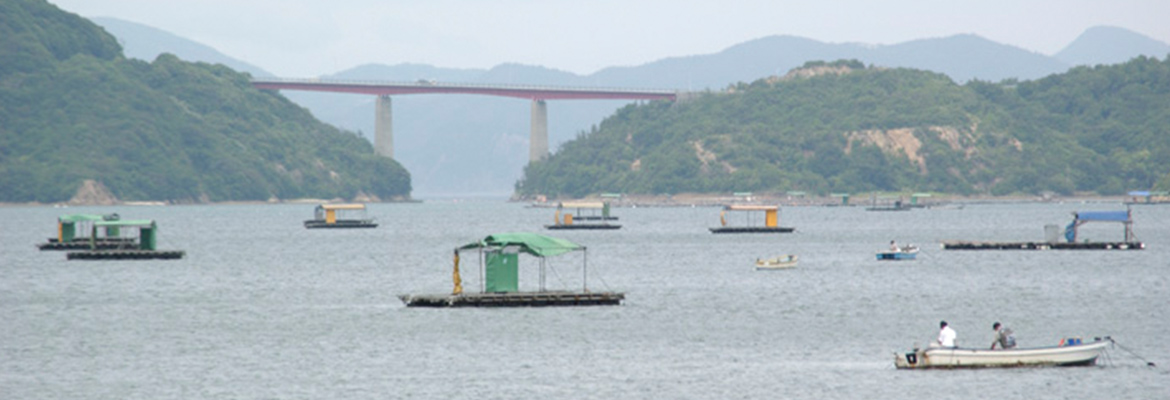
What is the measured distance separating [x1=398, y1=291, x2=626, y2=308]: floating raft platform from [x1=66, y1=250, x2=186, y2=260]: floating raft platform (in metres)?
→ 46.0

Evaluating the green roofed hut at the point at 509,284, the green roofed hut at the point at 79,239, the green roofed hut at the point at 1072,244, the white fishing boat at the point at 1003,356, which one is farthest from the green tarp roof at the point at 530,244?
the green roofed hut at the point at 1072,244

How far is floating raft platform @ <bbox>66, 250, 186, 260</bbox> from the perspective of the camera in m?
114

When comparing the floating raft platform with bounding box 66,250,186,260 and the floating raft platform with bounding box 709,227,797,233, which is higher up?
the floating raft platform with bounding box 709,227,797,233

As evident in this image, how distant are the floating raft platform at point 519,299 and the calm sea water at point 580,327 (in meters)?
0.60

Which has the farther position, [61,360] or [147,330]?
[147,330]

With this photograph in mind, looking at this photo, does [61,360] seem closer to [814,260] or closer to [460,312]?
[460,312]

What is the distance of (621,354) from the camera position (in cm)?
5950

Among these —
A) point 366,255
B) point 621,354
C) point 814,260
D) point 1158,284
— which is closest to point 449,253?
point 366,255

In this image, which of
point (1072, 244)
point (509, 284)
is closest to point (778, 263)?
point (1072, 244)

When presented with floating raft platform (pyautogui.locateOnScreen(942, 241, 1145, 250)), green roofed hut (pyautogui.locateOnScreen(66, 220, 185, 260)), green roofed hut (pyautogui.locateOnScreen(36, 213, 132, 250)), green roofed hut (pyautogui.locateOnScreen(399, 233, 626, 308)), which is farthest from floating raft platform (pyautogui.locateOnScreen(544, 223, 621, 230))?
green roofed hut (pyautogui.locateOnScreen(399, 233, 626, 308))

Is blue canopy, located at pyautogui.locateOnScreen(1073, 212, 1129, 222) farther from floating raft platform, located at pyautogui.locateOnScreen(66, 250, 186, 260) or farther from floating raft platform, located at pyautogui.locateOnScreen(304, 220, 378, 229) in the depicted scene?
floating raft platform, located at pyautogui.locateOnScreen(304, 220, 378, 229)

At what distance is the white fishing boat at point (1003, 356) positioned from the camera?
53.8 m

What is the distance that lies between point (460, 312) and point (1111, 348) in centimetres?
2757

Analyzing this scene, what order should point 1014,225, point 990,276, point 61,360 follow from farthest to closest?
point 1014,225 → point 990,276 → point 61,360
